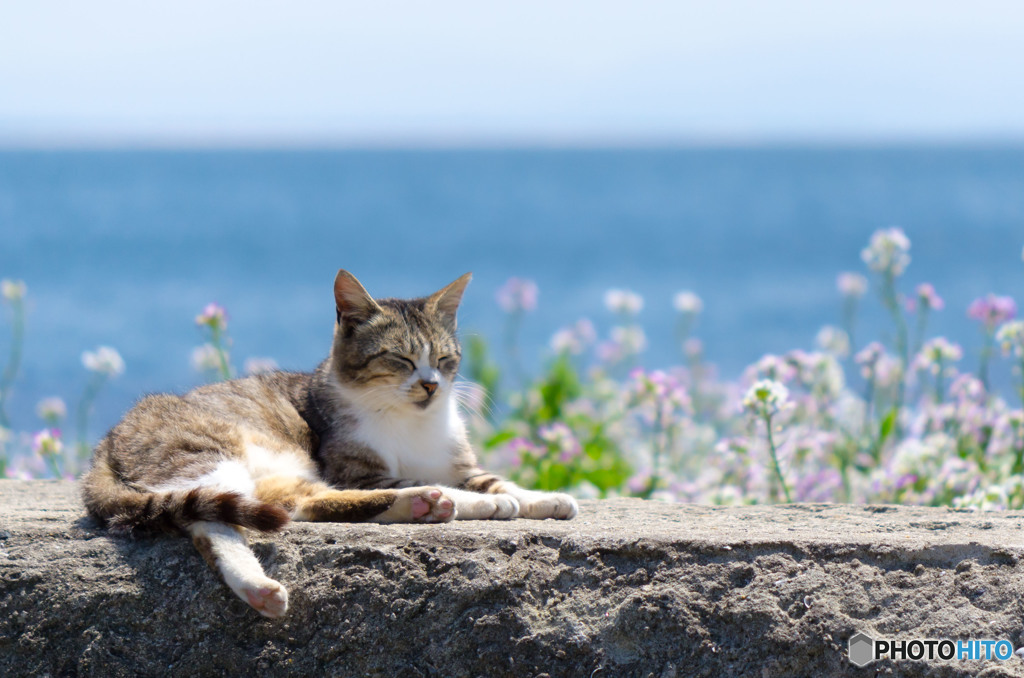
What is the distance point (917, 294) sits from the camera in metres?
4.91

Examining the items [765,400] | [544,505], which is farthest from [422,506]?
[765,400]

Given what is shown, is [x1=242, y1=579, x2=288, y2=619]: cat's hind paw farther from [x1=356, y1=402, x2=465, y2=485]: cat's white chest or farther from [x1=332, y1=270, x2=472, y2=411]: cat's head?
[x1=332, y1=270, x2=472, y2=411]: cat's head

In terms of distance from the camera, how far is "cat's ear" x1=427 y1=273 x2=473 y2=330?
374 centimetres

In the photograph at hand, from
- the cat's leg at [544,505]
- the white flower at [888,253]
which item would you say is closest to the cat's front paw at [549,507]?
the cat's leg at [544,505]

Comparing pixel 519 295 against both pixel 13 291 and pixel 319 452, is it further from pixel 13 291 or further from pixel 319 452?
pixel 319 452

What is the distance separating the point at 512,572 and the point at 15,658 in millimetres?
1289

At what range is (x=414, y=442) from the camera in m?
3.46

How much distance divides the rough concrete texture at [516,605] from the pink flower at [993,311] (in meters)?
2.40

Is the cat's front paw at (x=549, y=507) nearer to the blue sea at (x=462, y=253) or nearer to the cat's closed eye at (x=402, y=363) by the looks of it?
the cat's closed eye at (x=402, y=363)

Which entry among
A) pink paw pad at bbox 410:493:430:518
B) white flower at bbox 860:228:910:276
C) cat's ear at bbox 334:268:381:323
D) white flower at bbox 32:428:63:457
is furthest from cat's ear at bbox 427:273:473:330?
white flower at bbox 860:228:910:276

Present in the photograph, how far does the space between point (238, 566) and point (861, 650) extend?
4.99 ft

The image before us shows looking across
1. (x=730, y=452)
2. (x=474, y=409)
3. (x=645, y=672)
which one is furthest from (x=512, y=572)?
(x=730, y=452)

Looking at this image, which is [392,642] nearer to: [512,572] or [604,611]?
[512,572]

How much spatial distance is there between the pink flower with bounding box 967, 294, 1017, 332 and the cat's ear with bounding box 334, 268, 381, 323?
2.95m
